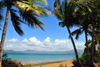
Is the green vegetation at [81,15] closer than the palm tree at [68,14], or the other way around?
the green vegetation at [81,15]

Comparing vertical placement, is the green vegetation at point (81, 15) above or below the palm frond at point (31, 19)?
above

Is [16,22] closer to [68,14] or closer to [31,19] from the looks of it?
[31,19]

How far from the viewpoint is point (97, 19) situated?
11.8 m

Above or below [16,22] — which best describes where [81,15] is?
above

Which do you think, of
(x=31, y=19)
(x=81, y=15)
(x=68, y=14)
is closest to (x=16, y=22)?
(x=31, y=19)

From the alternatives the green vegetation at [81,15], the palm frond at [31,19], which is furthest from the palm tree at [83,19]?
the palm frond at [31,19]

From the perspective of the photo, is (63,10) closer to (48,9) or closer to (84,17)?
(84,17)

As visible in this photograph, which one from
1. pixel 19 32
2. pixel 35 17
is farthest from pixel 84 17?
pixel 19 32

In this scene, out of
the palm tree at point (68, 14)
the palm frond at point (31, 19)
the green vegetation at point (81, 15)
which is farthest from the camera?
the palm tree at point (68, 14)

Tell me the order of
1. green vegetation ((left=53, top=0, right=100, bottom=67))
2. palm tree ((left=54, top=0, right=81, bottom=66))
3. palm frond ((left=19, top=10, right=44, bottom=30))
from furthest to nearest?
palm tree ((left=54, top=0, right=81, bottom=66)) < green vegetation ((left=53, top=0, right=100, bottom=67)) < palm frond ((left=19, top=10, right=44, bottom=30))

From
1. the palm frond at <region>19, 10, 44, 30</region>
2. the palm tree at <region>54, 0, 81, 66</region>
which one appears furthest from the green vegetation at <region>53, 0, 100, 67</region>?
the palm frond at <region>19, 10, 44, 30</region>

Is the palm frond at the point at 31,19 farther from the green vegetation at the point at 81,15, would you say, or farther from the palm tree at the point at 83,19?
the palm tree at the point at 83,19

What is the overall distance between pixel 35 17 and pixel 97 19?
871 centimetres

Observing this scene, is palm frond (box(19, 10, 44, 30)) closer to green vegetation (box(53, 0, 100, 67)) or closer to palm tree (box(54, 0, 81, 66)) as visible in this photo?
green vegetation (box(53, 0, 100, 67))
